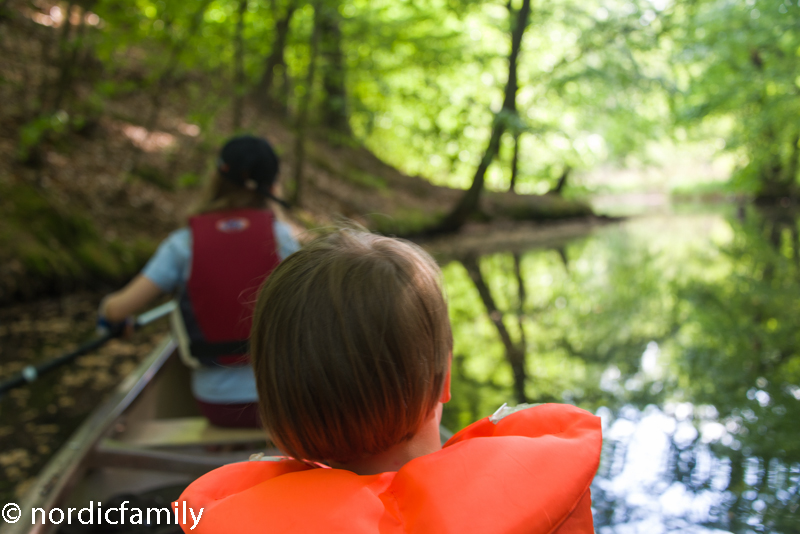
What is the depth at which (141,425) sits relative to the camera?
8.63 ft

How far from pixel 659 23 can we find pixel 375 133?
1090cm

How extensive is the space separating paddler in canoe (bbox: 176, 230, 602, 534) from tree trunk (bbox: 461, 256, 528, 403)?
2830 millimetres

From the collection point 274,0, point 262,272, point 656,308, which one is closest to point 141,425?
point 262,272

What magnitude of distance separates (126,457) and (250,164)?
1100mm

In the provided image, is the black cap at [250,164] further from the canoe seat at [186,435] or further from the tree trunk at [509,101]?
the tree trunk at [509,101]

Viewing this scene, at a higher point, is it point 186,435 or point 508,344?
point 186,435

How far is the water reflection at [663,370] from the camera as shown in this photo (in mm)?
2418

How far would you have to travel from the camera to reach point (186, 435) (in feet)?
7.68

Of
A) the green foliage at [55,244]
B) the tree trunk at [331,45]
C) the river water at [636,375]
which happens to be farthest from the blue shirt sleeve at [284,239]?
the tree trunk at [331,45]

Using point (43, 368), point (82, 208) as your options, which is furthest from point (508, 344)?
point (82, 208)

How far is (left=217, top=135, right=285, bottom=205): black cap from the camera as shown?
213 cm

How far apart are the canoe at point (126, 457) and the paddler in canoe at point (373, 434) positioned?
3.33ft

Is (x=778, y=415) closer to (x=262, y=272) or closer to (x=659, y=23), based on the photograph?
(x=262, y=272)

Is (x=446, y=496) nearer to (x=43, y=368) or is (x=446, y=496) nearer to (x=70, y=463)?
(x=70, y=463)
